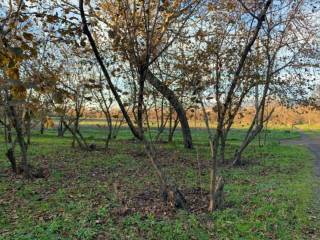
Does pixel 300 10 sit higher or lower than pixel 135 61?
higher

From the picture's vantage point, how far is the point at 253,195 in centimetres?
810

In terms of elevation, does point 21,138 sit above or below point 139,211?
above

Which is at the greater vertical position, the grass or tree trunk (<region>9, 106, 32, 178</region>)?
tree trunk (<region>9, 106, 32, 178</region>)

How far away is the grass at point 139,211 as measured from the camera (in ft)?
18.6

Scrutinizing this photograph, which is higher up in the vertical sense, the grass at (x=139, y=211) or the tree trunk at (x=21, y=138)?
the tree trunk at (x=21, y=138)

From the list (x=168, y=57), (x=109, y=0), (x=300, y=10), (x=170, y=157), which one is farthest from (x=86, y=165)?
(x=300, y=10)

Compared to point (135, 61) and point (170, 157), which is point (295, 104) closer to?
point (170, 157)

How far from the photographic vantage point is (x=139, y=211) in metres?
6.62

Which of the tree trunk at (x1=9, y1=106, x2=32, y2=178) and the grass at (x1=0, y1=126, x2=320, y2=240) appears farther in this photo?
the tree trunk at (x1=9, y1=106, x2=32, y2=178)

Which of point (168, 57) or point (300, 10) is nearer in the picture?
point (300, 10)

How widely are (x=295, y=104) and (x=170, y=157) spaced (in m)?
4.99

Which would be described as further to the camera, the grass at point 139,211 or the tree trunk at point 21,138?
the tree trunk at point 21,138

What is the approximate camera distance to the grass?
5.68m

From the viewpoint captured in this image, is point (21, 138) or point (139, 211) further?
point (21, 138)
